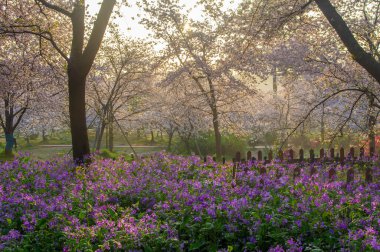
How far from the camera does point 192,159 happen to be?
10.4 meters

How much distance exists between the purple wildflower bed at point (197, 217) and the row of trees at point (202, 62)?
4384 mm

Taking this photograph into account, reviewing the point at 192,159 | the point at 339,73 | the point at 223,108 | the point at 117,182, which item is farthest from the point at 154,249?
the point at 223,108

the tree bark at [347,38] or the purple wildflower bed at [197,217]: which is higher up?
the tree bark at [347,38]

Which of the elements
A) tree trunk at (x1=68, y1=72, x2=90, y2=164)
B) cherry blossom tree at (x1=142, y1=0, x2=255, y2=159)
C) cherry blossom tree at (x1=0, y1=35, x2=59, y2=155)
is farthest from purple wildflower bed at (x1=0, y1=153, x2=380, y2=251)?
cherry blossom tree at (x1=142, y1=0, x2=255, y2=159)

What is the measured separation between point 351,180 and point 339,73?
33.8ft

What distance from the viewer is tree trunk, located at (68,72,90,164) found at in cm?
1203

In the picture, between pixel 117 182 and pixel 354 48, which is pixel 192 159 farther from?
pixel 354 48

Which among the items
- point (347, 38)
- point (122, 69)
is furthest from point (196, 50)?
point (347, 38)

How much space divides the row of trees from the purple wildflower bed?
14.4 ft

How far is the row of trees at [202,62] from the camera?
12062 millimetres

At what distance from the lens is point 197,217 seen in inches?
219

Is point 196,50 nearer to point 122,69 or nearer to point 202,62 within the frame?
point 202,62

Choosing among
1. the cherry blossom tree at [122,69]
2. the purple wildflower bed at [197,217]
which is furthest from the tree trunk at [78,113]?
the cherry blossom tree at [122,69]

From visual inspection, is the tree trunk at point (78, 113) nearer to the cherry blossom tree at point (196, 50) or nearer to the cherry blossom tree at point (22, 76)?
the cherry blossom tree at point (22, 76)
